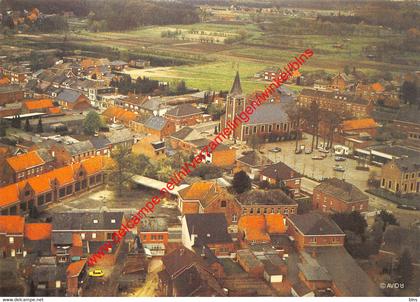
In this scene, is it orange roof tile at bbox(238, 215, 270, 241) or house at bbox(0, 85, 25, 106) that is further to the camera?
house at bbox(0, 85, 25, 106)

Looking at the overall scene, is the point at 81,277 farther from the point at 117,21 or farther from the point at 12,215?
the point at 117,21

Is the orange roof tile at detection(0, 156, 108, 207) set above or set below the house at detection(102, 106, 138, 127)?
below

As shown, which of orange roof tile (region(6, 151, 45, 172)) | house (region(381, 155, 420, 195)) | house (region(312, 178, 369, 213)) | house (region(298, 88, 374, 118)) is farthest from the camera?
house (region(298, 88, 374, 118))

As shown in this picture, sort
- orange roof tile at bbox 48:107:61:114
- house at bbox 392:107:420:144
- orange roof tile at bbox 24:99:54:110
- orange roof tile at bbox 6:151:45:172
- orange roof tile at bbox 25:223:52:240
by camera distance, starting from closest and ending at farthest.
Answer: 1. orange roof tile at bbox 25:223:52:240
2. orange roof tile at bbox 6:151:45:172
3. house at bbox 392:107:420:144
4. orange roof tile at bbox 24:99:54:110
5. orange roof tile at bbox 48:107:61:114

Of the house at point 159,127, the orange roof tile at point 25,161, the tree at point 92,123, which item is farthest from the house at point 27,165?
the house at point 159,127

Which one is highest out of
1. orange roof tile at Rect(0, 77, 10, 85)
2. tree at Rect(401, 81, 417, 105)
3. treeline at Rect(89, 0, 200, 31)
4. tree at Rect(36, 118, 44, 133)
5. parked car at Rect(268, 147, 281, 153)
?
treeline at Rect(89, 0, 200, 31)

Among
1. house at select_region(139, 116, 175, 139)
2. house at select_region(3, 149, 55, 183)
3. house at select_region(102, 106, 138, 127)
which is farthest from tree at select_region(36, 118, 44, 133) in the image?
house at select_region(139, 116, 175, 139)

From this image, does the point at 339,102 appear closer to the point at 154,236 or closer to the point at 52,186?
the point at 154,236

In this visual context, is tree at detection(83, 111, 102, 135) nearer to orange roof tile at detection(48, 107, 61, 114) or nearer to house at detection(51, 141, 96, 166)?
house at detection(51, 141, 96, 166)

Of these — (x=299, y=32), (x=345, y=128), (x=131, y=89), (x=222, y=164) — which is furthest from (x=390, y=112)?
(x=131, y=89)
